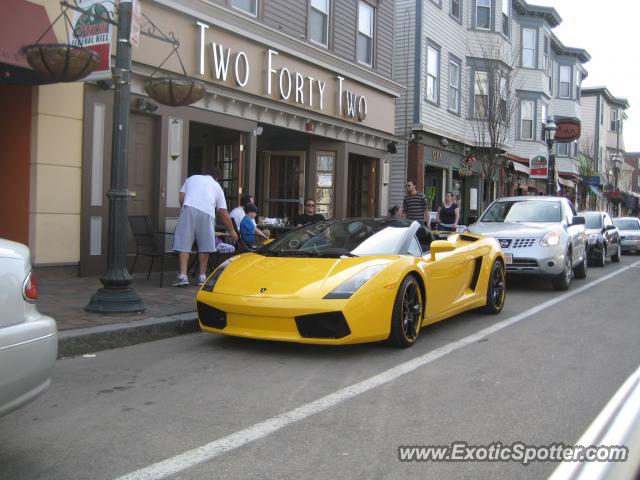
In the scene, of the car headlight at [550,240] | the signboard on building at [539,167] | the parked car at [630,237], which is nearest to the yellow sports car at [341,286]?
the car headlight at [550,240]

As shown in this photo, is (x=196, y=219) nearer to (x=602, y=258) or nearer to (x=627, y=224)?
(x=602, y=258)

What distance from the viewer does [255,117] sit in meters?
12.5

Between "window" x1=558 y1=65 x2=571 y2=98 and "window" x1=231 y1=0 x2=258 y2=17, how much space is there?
27911 mm

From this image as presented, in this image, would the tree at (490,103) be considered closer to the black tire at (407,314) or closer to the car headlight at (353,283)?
the black tire at (407,314)

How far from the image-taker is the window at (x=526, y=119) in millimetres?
28266

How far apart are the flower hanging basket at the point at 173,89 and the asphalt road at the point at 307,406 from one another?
3307mm

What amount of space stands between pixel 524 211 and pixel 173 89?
267 inches

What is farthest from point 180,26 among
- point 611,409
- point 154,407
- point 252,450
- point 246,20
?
point 611,409

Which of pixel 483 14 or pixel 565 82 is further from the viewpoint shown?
pixel 565 82

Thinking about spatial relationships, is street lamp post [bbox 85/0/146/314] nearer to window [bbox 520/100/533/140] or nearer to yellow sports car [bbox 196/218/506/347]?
yellow sports car [bbox 196/218/506/347]

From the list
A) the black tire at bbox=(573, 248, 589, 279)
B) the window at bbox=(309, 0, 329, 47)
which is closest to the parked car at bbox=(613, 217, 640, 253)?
the black tire at bbox=(573, 248, 589, 279)

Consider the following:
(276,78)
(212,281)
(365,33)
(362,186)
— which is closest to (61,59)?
(212,281)

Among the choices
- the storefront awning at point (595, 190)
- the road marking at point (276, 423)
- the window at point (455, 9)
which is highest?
the window at point (455, 9)

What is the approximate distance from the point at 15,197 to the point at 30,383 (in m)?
6.65
